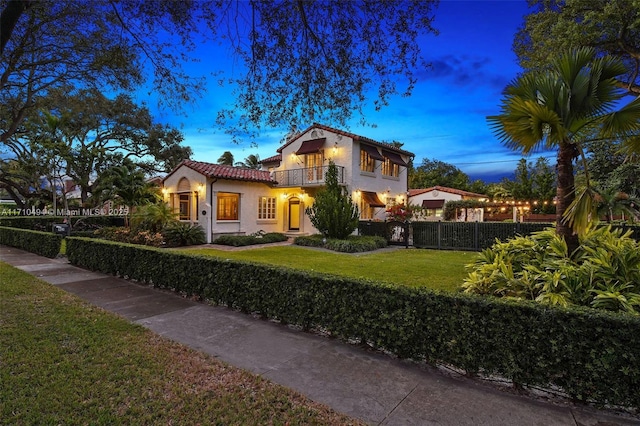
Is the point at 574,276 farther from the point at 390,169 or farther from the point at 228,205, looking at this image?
the point at 390,169

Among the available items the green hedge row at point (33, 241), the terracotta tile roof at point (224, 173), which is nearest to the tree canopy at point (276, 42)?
the green hedge row at point (33, 241)

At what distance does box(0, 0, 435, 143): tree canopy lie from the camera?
4855 mm

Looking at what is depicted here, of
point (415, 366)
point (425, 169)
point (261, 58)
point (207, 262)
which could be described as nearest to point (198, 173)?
point (207, 262)

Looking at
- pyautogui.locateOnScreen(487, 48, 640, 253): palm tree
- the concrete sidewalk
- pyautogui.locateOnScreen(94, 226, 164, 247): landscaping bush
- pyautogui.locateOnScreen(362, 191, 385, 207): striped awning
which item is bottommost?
the concrete sidewalk

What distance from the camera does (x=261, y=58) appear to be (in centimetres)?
501

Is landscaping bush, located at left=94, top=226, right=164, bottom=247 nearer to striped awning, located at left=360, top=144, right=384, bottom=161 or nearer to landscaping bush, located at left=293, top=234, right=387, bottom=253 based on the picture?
landscaping bush, located at left=293, top=234, right=387, bottom=253

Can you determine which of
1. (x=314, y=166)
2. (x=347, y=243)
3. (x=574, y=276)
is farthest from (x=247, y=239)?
(x=574, y=276)

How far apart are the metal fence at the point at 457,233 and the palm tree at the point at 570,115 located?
32.2ft

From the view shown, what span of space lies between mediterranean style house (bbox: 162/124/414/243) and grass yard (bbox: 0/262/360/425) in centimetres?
1474

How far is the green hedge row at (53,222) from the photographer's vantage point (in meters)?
23.3

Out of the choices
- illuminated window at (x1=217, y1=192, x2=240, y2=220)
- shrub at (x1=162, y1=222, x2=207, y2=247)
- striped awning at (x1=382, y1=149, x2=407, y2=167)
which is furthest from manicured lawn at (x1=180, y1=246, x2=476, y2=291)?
striped awning at (x1=382, y1=149, x2=407, y2=167)

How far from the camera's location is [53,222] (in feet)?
79.3

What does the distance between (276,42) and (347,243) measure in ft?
41.1

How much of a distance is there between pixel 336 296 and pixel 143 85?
5000 millimetres
